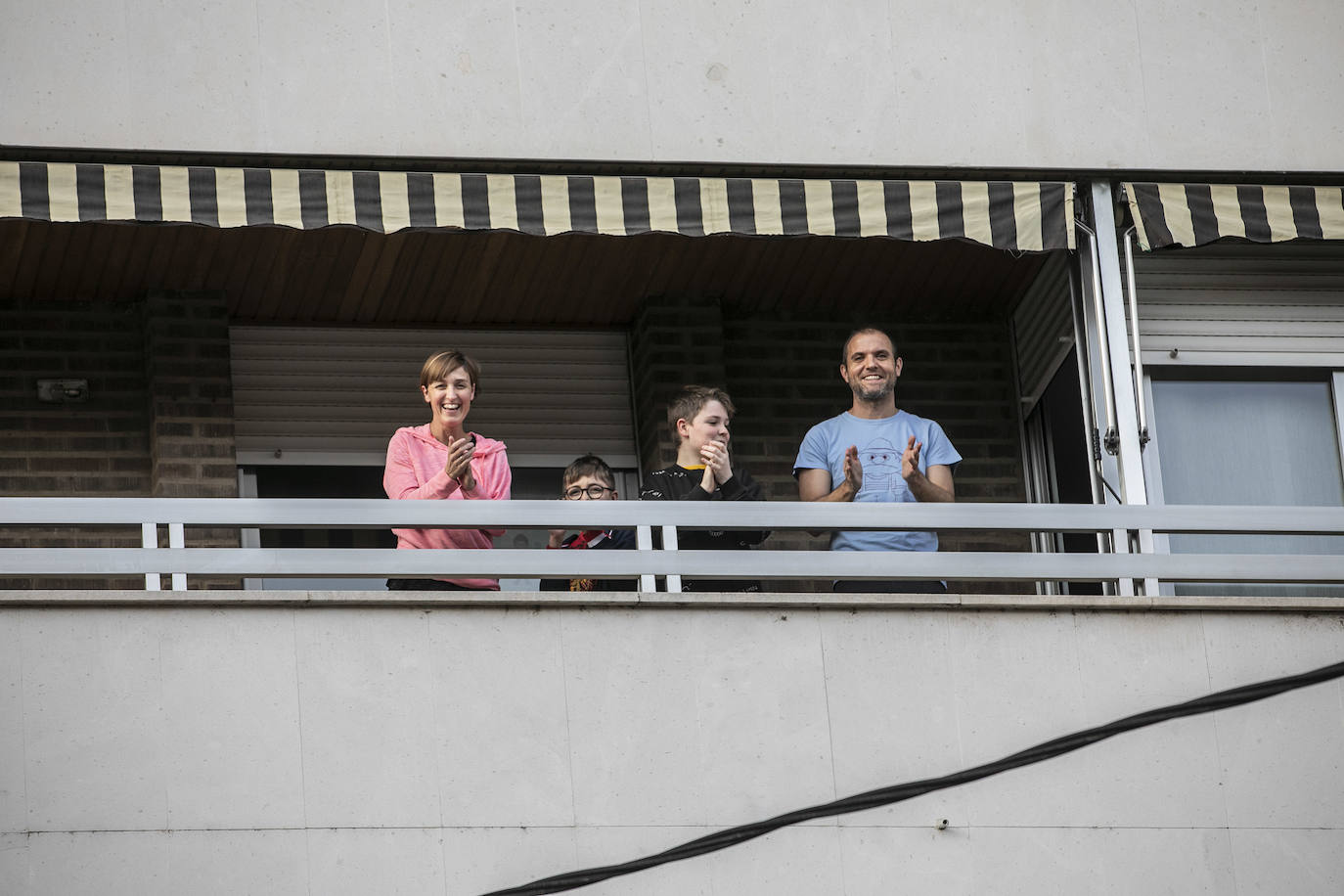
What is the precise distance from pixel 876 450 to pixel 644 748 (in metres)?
1.97

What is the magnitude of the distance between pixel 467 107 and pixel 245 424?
2.51 metres

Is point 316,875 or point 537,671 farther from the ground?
point 537,671

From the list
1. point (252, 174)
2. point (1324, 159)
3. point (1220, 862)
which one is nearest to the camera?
point (1220, 862)

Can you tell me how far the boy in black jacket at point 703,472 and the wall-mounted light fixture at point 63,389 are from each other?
3.53m

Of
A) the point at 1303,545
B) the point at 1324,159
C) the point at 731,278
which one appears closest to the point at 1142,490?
the point at 1303,545

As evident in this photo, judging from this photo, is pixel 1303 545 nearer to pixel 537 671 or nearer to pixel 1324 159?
pixel 1324 159

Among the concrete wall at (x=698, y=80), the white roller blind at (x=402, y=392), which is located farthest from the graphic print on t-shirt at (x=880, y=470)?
the white roller blind at (x=402, y=392)

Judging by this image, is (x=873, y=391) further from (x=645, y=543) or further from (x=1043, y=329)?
(x=1043, y=329)

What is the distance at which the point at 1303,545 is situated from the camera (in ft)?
38.1

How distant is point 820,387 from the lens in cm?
1292

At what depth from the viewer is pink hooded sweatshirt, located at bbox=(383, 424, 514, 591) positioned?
9727 millimetres

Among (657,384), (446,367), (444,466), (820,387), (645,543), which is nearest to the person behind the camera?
(645,543)

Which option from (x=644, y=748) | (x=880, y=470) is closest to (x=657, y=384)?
(x=880, y=470)

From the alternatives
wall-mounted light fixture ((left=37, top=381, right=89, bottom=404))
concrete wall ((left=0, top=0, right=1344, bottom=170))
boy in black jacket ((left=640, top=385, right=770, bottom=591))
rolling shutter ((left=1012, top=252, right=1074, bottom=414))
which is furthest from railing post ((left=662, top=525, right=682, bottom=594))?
wall-mounted light fixture ((left=37, top=381, right=89, bottom=404))
